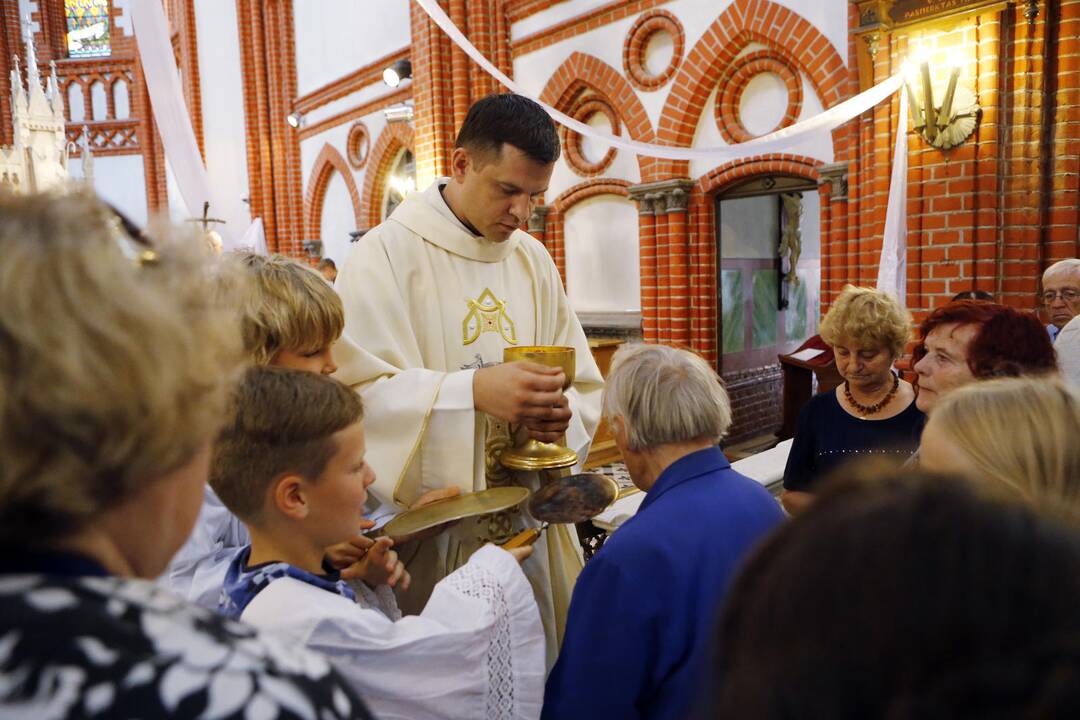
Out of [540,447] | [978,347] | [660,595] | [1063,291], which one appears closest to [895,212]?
[1063,291]

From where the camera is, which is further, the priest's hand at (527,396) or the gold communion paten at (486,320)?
the gold communion paten at (486,320)

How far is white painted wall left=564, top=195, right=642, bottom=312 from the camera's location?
24.0 ft

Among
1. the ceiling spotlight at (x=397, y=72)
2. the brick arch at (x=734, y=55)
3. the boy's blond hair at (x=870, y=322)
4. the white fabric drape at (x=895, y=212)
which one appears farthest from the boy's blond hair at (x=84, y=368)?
the ceiling spotlight at (x=397, y=72)

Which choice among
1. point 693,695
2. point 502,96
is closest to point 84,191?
point 693,695

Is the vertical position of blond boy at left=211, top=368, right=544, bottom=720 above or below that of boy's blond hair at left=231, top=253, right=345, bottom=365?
below

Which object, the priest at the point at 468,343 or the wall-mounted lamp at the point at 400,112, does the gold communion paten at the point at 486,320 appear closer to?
the priest at the point at 468,343

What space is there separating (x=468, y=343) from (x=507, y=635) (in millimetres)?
1061

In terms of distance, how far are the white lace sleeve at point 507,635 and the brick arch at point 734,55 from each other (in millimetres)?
5189

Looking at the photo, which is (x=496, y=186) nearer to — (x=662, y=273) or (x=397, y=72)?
(x=662, y=273)

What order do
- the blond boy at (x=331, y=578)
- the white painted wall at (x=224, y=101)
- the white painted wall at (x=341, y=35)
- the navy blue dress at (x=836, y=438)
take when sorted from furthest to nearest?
the white painted wall at (x=224, y=101)
the white painted wall at (x=341, y=35)
the navy blue dress at (x=836, y=438)
the blond boy at (x=331, y=578)

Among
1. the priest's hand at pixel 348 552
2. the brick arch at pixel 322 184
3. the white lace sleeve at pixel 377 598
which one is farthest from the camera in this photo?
the brick arch at pixel 322 184

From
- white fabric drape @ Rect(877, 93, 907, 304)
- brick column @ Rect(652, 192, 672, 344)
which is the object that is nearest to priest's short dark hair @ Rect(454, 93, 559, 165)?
white fabric drape @ Rect(877, 93, 907, 304)

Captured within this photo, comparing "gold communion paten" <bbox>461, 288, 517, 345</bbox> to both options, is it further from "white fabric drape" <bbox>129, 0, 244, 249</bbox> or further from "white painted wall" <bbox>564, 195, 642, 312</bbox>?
"white painted wall" <bbox>564, 195, 642, 312</bbox>

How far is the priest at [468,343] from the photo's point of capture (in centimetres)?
188
